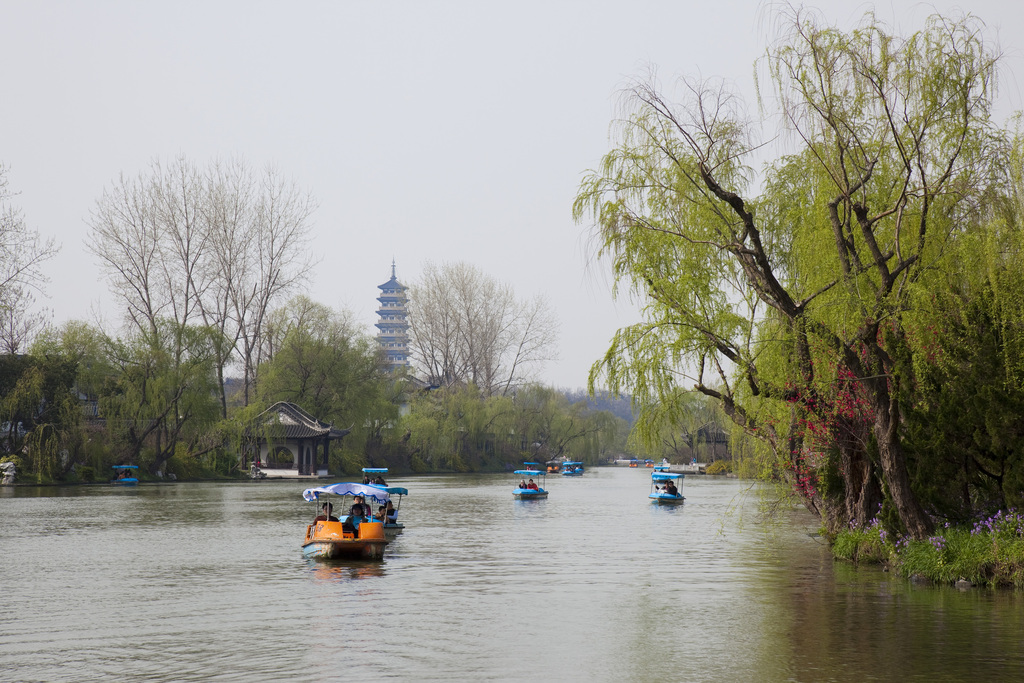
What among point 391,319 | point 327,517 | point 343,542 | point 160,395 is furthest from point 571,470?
point 391,319

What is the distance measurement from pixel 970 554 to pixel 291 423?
172 feet

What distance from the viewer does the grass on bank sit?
1535cm

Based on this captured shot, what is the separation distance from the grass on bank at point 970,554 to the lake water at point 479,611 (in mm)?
360

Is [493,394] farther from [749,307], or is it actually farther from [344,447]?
[749,307]

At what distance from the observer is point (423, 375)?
87062 millimetres

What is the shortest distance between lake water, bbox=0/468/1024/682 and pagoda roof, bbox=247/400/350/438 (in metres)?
31.5

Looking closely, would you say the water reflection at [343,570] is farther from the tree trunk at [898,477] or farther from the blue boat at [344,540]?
the tree trunk at [898,477]

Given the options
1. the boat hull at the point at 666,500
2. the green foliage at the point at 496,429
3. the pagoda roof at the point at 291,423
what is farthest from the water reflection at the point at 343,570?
the green foliage at the point at 496,429

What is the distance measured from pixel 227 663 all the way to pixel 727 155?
12963mm

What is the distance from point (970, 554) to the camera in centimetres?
1580

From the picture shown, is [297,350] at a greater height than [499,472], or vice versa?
[297,350]

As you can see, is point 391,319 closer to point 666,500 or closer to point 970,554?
point 666,500

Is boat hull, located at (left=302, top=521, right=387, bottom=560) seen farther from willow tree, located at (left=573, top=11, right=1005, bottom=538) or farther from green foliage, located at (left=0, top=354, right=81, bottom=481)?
green foliage, located at (left=0, top=354, right=81, bottom=481)

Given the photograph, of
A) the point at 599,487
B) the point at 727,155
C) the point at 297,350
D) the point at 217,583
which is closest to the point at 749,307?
the point at 727,155
